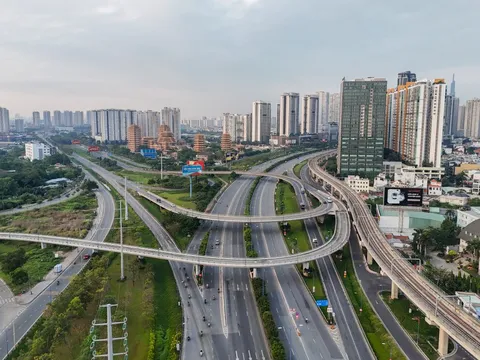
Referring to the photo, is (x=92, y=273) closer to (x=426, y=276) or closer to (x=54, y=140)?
(x=426, y=276)

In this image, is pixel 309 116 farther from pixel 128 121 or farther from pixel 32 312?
pixel 32 312

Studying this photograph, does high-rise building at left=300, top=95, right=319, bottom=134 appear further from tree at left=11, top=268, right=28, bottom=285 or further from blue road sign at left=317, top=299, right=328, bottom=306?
tree at left=11, top=268, right=28, bottom=285

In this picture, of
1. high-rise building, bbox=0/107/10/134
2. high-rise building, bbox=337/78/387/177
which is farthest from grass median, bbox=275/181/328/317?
high-rise building, bbox=0/107/10/134

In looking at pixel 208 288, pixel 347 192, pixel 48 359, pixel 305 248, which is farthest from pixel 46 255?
pixel 347 192

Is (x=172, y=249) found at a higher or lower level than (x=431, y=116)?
lower

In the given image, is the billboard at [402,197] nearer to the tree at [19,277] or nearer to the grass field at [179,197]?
the grass field at [179,197]

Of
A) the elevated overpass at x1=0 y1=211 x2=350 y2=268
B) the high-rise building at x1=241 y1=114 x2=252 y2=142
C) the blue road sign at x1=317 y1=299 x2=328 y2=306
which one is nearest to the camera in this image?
the blue road sign at x1=317 y1=299 x2=328 y2=306
